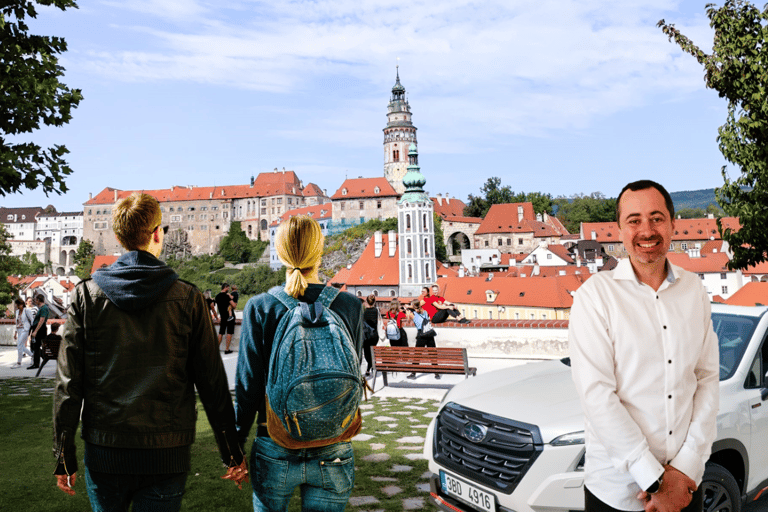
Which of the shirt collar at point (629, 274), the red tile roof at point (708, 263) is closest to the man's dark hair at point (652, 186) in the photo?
the shirt collar at point (629, 274)

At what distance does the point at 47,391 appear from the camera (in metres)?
10.7

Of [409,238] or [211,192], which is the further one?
[211,192]

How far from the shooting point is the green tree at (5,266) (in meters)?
39.8

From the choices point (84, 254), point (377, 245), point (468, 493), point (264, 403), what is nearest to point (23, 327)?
point (468, 493)

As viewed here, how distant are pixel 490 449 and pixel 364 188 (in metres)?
109

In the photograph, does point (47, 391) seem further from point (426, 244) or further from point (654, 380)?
point (426, 244)

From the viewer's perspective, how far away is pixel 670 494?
2475mm

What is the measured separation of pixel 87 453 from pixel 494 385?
3117mm

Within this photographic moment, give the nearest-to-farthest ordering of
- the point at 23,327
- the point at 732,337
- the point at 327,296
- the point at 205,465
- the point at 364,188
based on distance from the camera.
Result: the point at 327,296 → the point at 732,337 → the point at 205,465 → the point at 23,327 → the point at 364,188

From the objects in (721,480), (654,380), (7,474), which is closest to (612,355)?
(654,380)

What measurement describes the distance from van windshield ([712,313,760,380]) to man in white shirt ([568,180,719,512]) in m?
2.00

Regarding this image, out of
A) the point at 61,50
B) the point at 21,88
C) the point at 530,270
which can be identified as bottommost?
the point at 530,270

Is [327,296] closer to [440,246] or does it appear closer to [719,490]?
[719,490]

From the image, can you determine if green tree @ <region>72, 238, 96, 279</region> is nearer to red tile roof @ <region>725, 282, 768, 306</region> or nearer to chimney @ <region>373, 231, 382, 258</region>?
chimney @ <region>373, 231, 382, 258</region>
